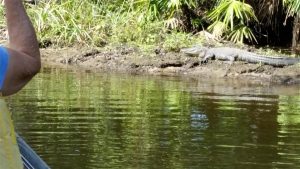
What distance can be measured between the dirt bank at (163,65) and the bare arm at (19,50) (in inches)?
438

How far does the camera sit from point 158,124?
7781mm

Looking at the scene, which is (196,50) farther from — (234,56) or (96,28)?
(96,28)

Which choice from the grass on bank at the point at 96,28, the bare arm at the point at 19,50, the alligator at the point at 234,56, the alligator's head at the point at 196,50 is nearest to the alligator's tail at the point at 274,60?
the alligator at the point at 234,56

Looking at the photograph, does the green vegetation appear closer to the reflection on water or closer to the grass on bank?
the grass on bank

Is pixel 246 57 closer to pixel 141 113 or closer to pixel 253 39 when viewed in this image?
pixel 253 39

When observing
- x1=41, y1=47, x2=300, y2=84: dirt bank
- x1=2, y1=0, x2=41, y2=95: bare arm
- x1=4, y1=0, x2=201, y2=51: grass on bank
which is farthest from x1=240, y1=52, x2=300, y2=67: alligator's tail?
x1=2, y1=0, x2=41, y2=95: bare arm

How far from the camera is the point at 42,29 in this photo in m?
16.4

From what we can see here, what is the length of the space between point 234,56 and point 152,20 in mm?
3400

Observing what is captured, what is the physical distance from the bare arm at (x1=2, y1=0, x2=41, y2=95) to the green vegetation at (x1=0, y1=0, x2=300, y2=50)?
13416 mm

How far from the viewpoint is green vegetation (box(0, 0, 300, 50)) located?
15.9 meters

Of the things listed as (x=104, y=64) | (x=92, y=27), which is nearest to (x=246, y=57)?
(x=104, y=64)

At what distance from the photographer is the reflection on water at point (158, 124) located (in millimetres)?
6172

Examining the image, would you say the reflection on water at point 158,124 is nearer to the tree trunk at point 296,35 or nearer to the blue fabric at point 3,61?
the blue fabric at point 3,61

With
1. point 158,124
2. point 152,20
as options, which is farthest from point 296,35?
point 158,124
